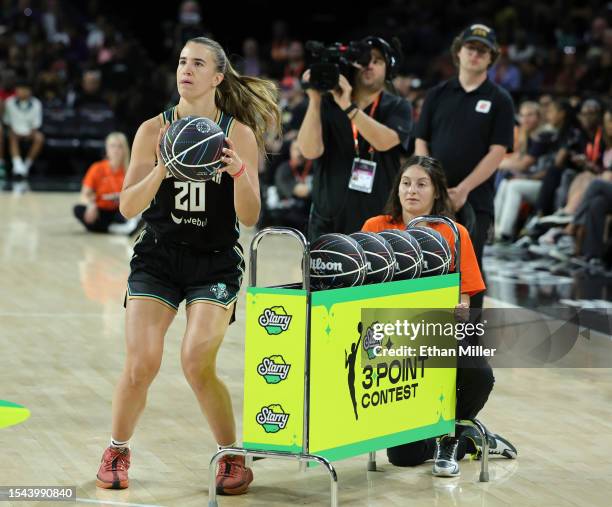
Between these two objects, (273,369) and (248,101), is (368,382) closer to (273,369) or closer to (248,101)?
(273,369)

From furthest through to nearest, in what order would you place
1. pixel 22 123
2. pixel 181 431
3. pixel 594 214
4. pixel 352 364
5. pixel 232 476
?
pixel 22 123 < pixel 594 214 < pixel 181 431 < pixel 232 476 < pixel 352 364

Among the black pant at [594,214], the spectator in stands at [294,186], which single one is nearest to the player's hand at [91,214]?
the spectator in stands at [294,186]

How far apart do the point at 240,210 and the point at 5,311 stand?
4.99 m

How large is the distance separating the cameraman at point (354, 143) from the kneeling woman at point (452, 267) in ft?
3.77

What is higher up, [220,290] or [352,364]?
[220,290]

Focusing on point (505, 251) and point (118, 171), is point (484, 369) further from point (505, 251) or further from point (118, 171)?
point (118, 171)

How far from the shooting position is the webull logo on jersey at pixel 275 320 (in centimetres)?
492

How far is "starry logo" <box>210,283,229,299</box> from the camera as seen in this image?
5349mm

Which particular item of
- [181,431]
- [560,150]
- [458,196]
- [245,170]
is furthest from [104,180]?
[245,170]

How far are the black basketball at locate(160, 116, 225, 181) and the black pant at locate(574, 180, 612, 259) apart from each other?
853 centimetres

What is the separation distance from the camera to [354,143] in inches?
295

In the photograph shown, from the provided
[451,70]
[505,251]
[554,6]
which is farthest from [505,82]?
[505,251]

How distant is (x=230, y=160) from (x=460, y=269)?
4.72 ft

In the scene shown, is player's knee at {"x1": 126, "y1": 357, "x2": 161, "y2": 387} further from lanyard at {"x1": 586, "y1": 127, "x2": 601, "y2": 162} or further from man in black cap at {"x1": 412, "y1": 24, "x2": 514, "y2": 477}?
lanyard at {"x1": 586, "y1": 127, "x2": 601, "y2": 162}
